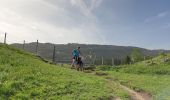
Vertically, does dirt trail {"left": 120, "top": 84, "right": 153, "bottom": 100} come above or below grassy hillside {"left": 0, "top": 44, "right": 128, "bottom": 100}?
below

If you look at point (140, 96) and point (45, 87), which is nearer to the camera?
point (45, 87)

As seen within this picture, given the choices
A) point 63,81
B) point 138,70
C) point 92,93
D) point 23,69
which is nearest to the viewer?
point 92,93

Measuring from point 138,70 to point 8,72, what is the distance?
2637 centimetres

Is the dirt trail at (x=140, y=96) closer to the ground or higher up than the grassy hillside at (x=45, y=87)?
closer to the ground

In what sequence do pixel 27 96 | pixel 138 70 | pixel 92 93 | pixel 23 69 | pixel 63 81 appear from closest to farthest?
pixel 27 96
pixel 92 93
pixel 63 81
pixel 23 69
pixel 138 70

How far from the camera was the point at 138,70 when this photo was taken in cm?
5106

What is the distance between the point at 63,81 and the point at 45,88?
3.21 m

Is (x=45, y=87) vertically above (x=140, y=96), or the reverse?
(x=45, y=87)

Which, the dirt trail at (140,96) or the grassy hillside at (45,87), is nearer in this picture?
the grassy hillside at (45,87)

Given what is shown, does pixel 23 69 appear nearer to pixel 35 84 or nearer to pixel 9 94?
pixel 35 84

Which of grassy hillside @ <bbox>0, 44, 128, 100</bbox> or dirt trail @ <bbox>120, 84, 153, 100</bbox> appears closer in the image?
grassy hillside @ <bbox>0, 44, 128, 100</bbox>

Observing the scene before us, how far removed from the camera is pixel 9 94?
74.4 ft

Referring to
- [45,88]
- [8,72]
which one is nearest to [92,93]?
[45,88]

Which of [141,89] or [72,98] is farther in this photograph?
[141,89]
